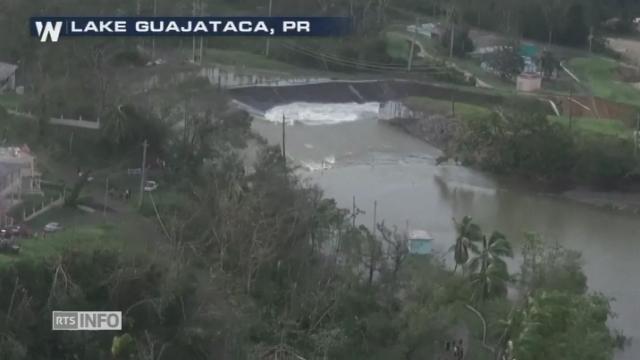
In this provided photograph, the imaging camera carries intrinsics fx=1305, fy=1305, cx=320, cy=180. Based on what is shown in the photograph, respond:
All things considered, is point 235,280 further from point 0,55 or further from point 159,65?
point 0,55

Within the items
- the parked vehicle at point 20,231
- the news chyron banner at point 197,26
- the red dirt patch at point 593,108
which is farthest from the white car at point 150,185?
the red dirt patch at point 593,108

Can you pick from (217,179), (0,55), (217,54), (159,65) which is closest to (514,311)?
(217,179)

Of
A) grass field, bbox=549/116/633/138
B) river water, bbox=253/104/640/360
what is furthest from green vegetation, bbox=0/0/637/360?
grass field, bbox=549/116/633/138

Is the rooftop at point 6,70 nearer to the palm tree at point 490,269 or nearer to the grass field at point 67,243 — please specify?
the grass field at point 67,243

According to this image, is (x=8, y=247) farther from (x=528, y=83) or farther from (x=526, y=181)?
(x=528, y=83)

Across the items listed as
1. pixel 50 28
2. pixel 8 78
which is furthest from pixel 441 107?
pixel 50 28
